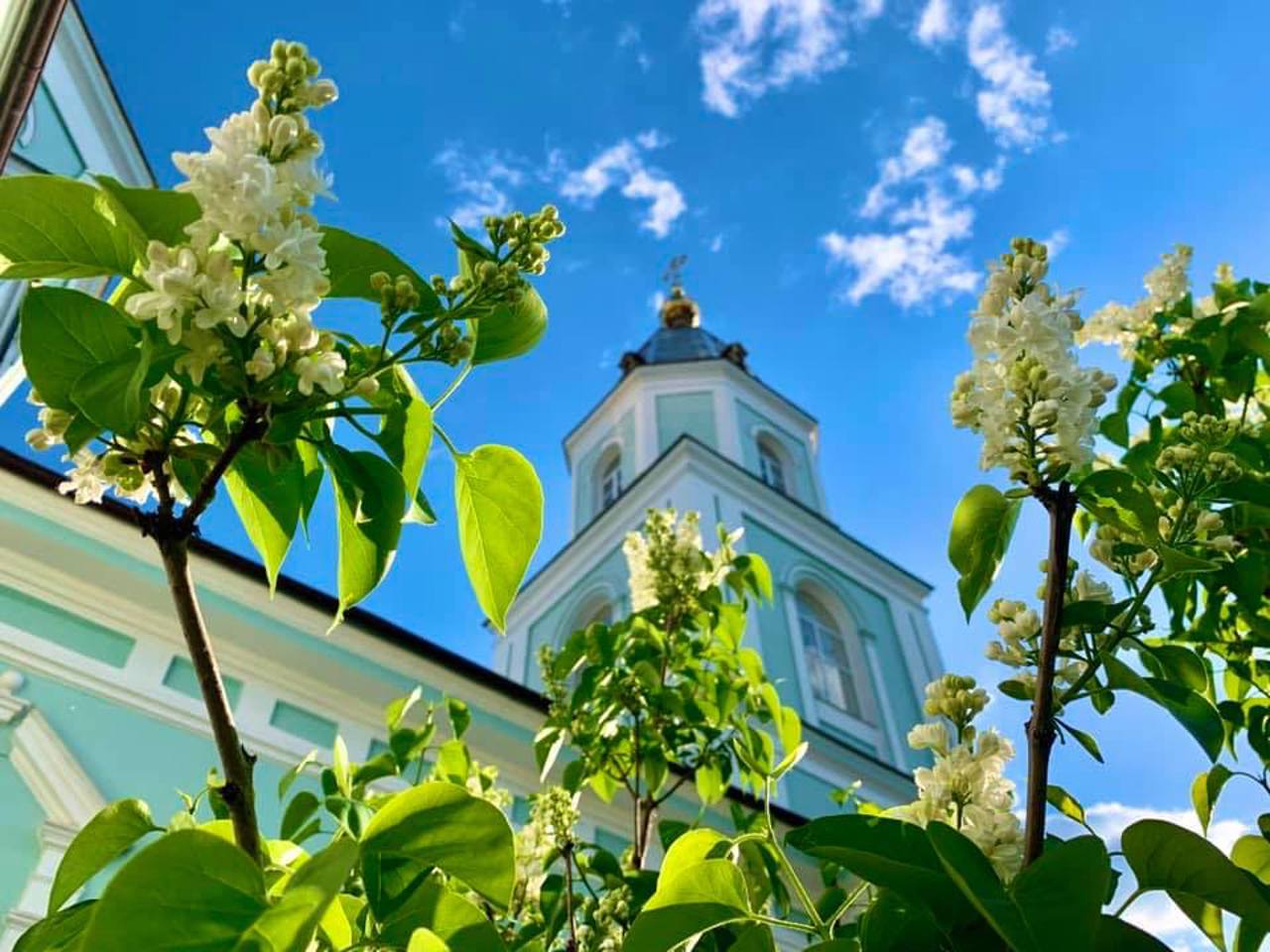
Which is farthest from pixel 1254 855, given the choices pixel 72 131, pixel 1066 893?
pixel 72 131

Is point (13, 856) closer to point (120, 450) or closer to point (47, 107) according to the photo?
point (120, 450)

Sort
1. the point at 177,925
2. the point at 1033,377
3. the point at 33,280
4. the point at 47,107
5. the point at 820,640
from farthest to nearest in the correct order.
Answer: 1. the point at 820,640
2. the point at 47,107
3. the point at 1033,377
4. the point at 33,280
5. the point at 177,925

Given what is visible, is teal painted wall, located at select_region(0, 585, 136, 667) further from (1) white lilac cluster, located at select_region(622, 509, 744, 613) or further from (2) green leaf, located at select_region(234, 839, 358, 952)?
(2) green leaf, located at select_region(234, 839, 358, 952)

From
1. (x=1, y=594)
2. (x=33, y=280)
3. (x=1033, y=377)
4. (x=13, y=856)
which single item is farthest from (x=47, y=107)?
(x=1033, y=377)

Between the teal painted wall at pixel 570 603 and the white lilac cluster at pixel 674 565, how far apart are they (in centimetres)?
1126

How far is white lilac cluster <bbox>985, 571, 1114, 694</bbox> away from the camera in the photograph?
4.36 feet

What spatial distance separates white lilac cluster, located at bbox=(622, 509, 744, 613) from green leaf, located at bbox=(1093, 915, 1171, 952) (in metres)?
2.27

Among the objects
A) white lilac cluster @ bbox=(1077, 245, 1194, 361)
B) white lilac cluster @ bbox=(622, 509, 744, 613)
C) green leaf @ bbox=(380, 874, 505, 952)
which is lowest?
green leaf @ bbox=(380, 874, 505, 952)

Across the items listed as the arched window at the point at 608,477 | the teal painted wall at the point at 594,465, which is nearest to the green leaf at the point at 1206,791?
the teal painted wall at the point at 594,465

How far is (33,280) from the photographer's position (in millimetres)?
1007

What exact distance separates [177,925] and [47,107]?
7.96 m

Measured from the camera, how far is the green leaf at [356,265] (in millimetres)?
1073

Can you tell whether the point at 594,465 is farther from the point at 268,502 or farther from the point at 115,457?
the point at 115,457

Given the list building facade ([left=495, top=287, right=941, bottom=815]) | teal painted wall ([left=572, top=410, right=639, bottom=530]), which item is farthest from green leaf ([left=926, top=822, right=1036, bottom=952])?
teal painted wall ([left=572, top=410, right=639, bottom=530])
